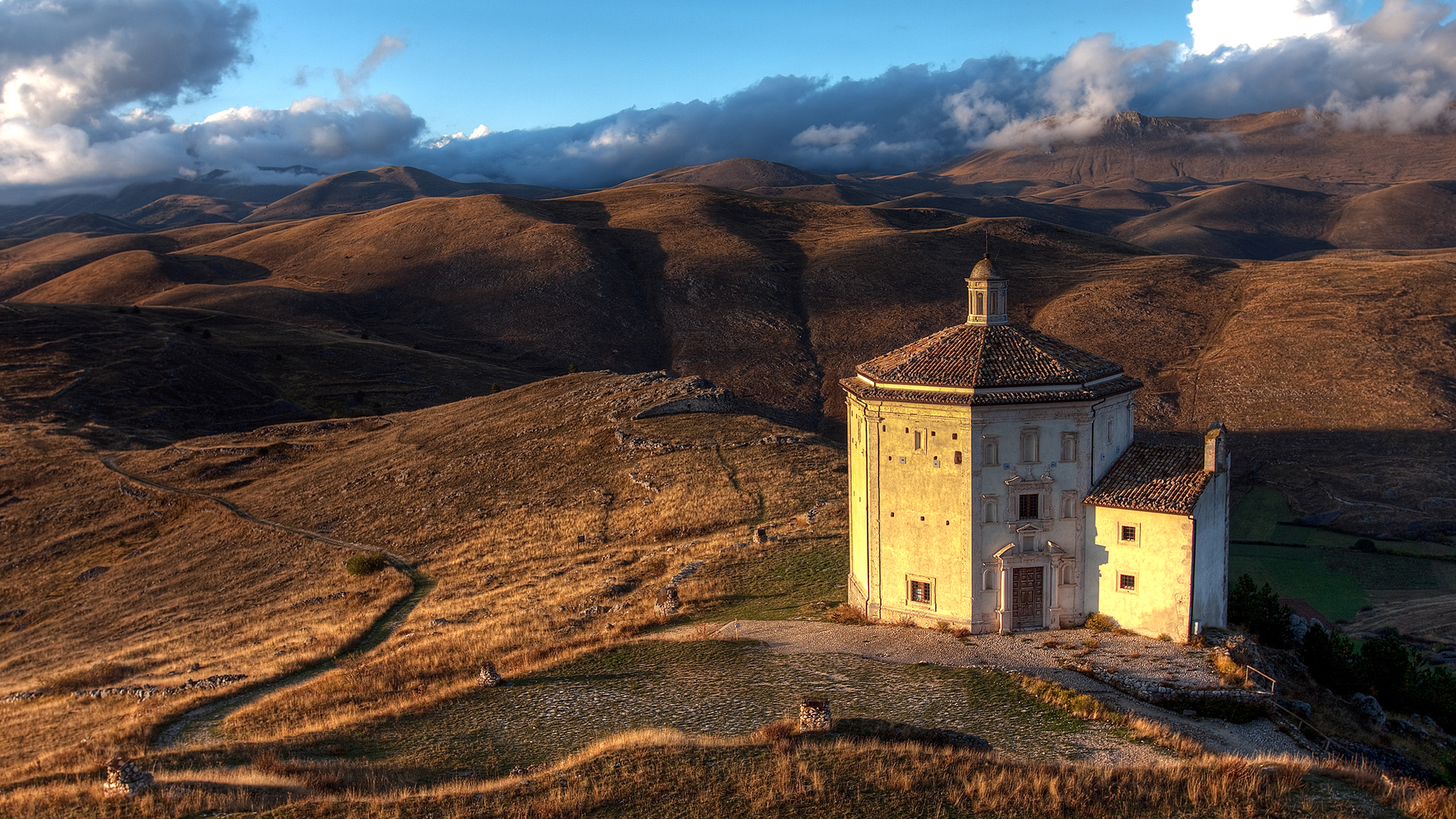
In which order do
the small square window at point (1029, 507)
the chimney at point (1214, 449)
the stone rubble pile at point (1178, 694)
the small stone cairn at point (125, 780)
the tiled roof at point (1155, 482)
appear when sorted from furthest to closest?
1. the small square window at point (1029, 507)
2. the chimney at point (1214, 449)
3. the tiled roof at point (1155, 482)
4. the stone rubble pile at point (1178, 694)
5. the small stone cairn at point (125, 780)

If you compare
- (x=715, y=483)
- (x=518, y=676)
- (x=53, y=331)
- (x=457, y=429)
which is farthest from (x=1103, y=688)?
(x=53, y=331)

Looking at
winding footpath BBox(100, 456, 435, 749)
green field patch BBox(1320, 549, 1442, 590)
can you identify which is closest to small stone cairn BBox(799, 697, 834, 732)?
winding footpath BBox(100, 456, 435, 749)

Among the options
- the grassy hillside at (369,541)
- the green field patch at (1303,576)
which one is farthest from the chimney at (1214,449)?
the green field patch at (1303,576)

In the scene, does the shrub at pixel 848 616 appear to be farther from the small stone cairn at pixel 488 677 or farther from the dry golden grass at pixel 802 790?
the small stone cairn at pixel 488 677

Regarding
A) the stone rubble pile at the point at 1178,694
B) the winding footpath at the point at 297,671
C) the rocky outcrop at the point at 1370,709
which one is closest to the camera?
the stone rubble pile at the point at 1178,694

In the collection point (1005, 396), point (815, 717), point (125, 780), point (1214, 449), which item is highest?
point (1005, 396)

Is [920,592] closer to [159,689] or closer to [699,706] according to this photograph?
[699,706]

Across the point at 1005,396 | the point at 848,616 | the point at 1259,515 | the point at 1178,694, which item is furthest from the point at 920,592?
the point at 1259,515
